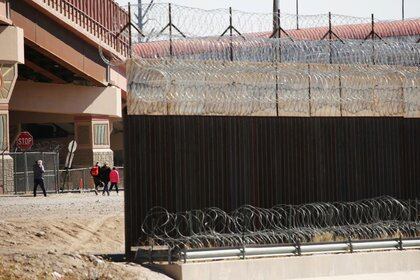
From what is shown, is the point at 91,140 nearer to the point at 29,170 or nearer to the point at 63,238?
the point at 29,170

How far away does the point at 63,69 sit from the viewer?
53219mm

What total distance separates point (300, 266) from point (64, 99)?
35847 mm

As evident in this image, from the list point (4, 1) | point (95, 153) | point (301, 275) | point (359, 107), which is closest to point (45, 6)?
point (4, 1)

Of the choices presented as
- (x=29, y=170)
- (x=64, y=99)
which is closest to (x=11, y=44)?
(x=29, y=170)

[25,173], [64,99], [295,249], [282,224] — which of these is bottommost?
[295,249]

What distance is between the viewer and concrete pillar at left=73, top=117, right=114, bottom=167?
58.9 m

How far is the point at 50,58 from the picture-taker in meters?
50.2

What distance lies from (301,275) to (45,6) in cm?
2743

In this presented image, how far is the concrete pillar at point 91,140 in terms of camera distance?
58938 mm

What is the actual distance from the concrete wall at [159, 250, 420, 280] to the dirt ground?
634mm

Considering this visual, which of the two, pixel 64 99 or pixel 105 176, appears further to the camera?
pixel 64 99

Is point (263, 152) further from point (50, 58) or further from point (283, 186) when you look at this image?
point (50, 58)

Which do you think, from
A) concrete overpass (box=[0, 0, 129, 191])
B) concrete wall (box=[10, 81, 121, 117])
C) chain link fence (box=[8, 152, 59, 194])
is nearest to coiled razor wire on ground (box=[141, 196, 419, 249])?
concrete overpass (box=[0, 0, 129, 191])

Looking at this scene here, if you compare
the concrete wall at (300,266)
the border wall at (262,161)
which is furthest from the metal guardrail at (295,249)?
the border wall at (262,161)
